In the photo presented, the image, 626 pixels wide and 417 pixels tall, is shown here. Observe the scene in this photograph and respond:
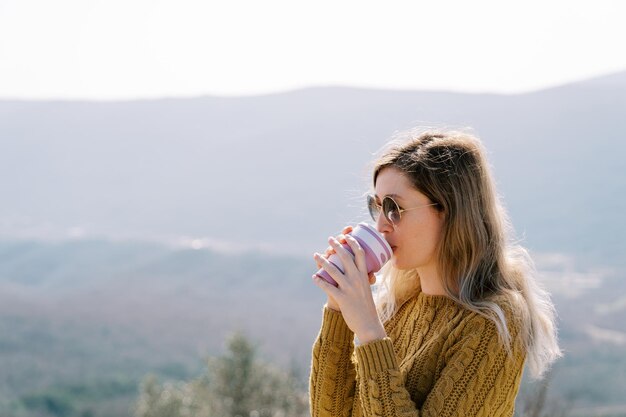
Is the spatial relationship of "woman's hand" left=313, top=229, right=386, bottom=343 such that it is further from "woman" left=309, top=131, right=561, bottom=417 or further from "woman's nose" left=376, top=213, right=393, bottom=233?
"woman's nose" left=376, top=213, right=393, bottom=233

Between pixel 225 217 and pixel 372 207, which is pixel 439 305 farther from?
pixel 225 217

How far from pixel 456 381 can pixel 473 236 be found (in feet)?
1.01

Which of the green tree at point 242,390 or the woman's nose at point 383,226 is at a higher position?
the woman's nose at point 383,226

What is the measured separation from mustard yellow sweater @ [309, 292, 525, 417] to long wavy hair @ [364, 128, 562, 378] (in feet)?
0.16

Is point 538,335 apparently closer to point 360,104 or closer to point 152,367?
point 152,367

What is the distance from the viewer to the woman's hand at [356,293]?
161cm

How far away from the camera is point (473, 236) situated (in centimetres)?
169

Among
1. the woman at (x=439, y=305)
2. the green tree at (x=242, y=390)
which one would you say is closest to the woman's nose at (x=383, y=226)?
the woman at (x=439, y=305)

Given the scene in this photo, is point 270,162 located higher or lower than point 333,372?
higher

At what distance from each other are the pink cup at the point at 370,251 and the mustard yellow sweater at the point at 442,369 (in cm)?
15

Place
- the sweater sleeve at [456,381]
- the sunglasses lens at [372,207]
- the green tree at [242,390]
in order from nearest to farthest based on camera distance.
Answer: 1. the sweater sleeve at [456,381]
2. the sunglasses lens at [372,207]
3. the green tree at [242,390]

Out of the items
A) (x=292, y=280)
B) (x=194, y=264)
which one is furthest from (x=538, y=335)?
(x=194, y=264)

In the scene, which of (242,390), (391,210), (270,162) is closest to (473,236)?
(391,210)

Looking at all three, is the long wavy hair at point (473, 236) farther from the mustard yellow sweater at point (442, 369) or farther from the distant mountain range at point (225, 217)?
the distant mountain range at point (225, 217)
